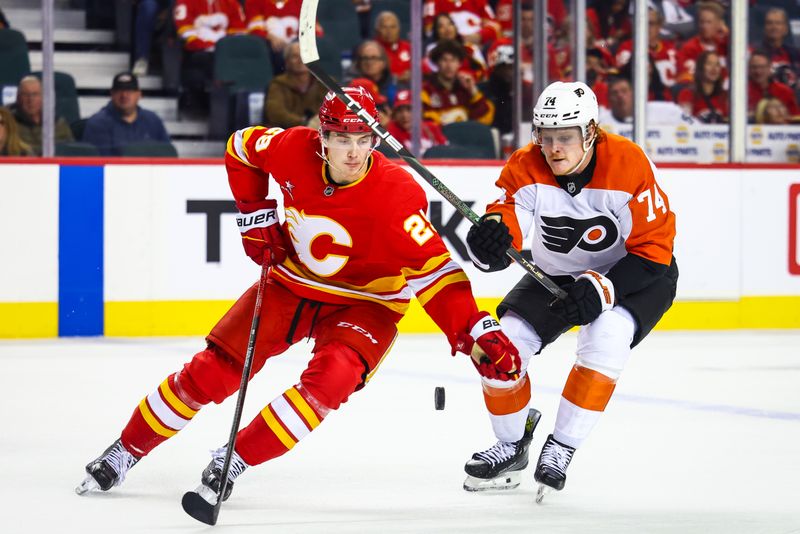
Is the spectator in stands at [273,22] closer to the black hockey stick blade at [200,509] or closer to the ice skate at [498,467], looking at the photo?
the ice skate at [498,467]

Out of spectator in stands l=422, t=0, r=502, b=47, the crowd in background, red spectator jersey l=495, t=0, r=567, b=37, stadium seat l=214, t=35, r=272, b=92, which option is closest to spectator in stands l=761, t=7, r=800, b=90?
the crowd in background

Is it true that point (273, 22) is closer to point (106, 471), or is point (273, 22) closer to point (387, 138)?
point (387, 138)

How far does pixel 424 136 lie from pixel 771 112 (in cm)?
210

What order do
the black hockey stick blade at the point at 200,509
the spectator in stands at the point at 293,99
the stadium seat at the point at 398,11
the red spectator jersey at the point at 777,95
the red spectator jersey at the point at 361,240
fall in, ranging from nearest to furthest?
the black hockey stick blade at the point at 200,509 < the red spectator jersey at the point at 361,240 < the spectator in stands at the point at 293,99 < the stadium seat at the point at 398,11 < the red spectator jersey at the point at 777,95

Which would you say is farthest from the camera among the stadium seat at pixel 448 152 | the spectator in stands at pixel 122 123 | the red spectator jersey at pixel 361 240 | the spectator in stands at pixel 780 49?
the spectator in stands at pixel 780 49

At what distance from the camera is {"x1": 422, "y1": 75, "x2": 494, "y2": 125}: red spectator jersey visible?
7.16 m

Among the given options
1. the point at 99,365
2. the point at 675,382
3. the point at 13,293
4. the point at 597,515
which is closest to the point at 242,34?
the point at 13,293

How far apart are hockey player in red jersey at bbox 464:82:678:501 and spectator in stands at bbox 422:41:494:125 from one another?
373cm

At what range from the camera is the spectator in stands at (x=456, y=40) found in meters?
7.20

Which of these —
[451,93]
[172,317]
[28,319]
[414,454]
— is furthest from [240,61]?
[414,454]

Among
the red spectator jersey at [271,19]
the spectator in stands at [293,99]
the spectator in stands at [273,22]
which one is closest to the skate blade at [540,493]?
the spectator in stands at [293,99]

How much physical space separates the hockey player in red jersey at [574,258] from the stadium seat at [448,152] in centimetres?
349

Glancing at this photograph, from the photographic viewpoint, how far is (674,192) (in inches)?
279

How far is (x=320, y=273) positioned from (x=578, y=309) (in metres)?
0.64
